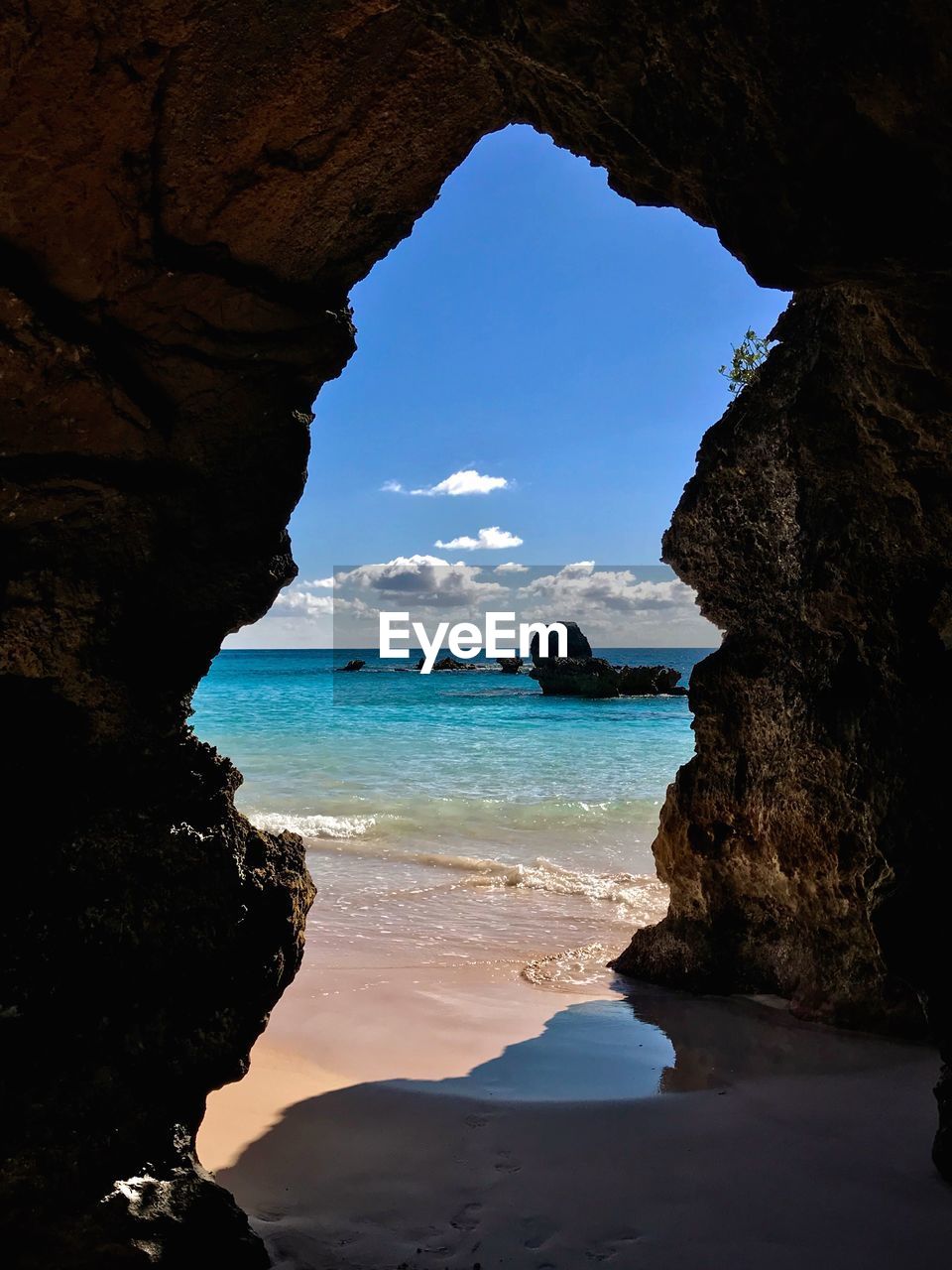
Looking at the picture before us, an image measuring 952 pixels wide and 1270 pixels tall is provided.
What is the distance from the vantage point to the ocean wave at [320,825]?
12766mm

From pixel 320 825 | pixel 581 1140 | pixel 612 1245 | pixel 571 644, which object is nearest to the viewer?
pixel 612 1245

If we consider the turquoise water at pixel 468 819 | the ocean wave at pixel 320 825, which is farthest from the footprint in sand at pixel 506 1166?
the ocean wave at pixel 320 825

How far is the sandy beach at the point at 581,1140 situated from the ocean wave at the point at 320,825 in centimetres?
692

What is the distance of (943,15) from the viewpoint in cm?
190

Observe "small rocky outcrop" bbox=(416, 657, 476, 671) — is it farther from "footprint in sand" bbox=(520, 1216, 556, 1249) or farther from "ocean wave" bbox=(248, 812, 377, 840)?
"footprint in sand" bbox=(520, 1216, 556, 1249)

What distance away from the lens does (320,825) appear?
13188 mm

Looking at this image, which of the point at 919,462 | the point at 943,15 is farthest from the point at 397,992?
the point at 943,15

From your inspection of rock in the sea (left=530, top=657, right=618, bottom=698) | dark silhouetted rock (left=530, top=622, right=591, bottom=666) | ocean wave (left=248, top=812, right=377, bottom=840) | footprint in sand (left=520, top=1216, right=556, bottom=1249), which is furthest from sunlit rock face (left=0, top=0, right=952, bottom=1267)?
dark silhouetted rock (left=530, top=622, right=591, bottom=666)

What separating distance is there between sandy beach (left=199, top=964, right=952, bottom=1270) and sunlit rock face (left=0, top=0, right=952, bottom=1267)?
20.0 inches

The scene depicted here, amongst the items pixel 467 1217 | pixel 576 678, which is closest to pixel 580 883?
pixel 467 1217

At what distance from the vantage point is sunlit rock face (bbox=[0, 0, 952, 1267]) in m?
2.33

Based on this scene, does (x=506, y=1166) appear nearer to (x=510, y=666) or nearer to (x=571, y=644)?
(x=571, y=644)

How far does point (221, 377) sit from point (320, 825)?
419 inches

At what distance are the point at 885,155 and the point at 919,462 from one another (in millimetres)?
1476
